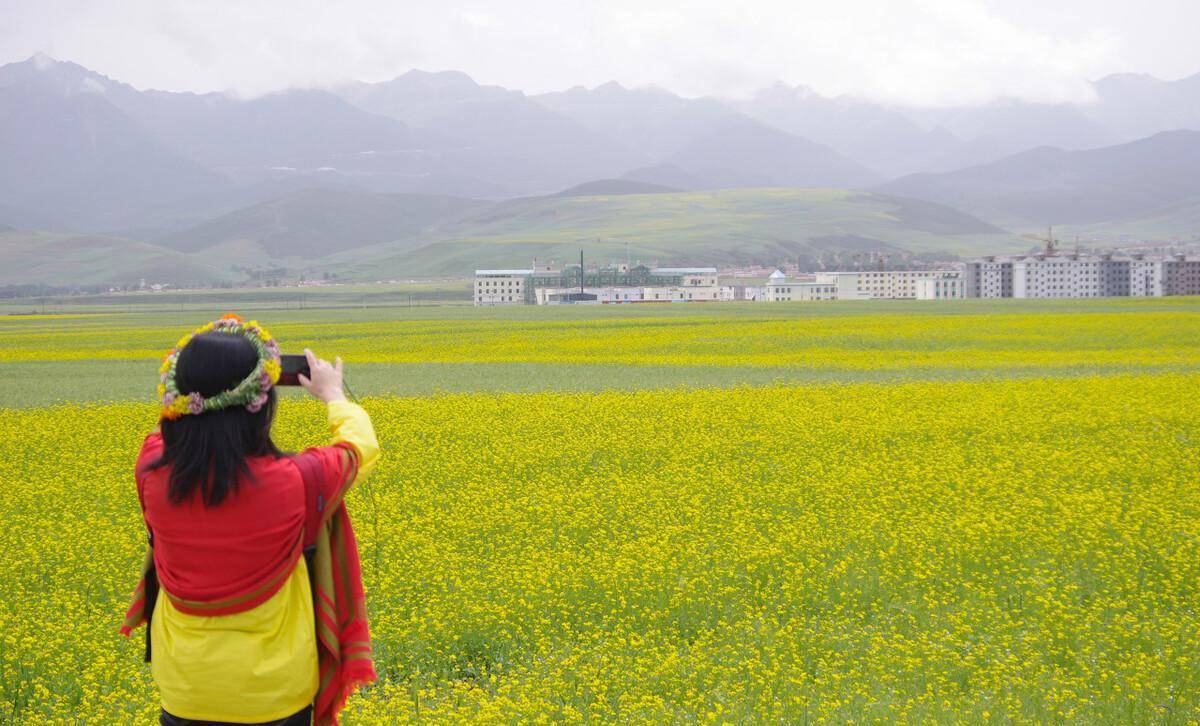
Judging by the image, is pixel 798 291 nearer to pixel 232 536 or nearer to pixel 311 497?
pixel 311 497

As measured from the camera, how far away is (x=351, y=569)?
16.4 ft

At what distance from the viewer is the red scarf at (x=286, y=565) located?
462 cm

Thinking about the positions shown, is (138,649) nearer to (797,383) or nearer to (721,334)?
(797,383)

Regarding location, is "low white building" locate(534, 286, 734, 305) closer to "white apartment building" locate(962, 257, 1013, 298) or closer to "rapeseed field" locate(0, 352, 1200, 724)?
"white apartment building" locate(962, 257, 1013, 298)

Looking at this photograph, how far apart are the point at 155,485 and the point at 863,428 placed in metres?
18.4

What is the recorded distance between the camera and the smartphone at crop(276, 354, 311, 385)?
4688mm

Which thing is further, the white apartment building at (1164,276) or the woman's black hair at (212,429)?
the white apartment building at (1164,276)

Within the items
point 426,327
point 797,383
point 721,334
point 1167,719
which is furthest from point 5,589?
point 426,327

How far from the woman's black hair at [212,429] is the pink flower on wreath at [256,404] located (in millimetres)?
34

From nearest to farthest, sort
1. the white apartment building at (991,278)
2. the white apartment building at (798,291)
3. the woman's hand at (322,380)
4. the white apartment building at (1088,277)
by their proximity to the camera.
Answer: the woman's hand at (322,380) < the white apartment building at (1088,277) < the white apartment building at (991,278) < the white apartment building at (798,291)

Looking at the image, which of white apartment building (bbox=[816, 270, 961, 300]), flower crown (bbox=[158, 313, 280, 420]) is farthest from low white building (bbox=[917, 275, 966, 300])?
flower crown (bbox=[158, 313, 280, 420])

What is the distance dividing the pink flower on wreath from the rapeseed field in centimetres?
361

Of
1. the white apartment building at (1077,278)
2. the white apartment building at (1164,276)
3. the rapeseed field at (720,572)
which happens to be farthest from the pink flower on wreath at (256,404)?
the white apartment building at (1164,276)

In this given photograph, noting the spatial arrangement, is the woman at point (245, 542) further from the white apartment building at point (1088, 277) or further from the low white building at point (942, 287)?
the low white building at point (942, 287)
